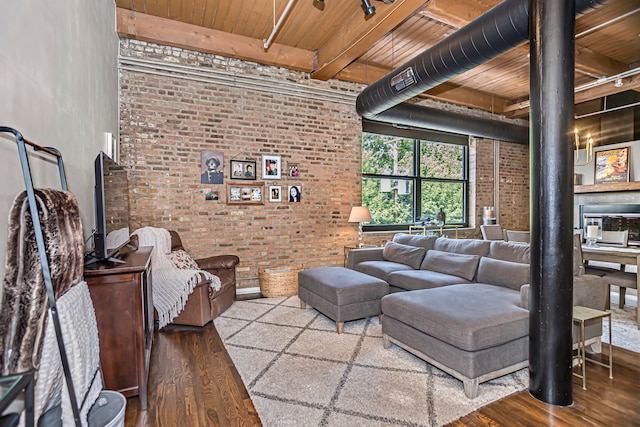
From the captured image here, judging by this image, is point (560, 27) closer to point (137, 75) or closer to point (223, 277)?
point (223, 277)

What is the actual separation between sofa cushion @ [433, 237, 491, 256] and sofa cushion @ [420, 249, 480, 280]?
10 cm

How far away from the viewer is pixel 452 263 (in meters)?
3.77

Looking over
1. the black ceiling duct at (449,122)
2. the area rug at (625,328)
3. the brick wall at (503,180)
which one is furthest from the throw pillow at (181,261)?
the brick wall at (503,180)

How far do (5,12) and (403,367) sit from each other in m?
3.05

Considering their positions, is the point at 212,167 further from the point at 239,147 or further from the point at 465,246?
the point at 465,246

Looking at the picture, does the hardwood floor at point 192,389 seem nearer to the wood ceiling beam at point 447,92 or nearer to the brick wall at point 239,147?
the brick wall at point 239,147

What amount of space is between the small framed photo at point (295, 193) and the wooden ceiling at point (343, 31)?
1739 millimetres

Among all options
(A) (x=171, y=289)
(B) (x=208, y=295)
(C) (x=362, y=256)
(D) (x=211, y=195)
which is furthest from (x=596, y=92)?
(A) (x=171, y=289)

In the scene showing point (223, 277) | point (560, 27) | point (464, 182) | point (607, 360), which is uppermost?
point (560, 27)

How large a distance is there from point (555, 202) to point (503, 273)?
4.53 feet

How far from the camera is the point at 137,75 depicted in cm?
416

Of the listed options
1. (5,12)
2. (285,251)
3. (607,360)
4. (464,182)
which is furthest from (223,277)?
(464,182)

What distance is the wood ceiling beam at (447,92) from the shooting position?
17.6 ft

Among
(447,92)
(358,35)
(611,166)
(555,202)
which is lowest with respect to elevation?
(555,202)
